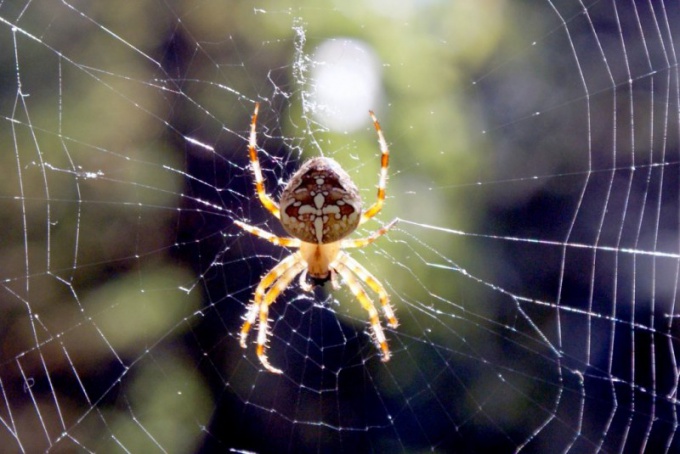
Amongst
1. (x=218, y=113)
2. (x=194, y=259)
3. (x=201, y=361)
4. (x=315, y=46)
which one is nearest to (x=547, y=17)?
(x=315, y=46)

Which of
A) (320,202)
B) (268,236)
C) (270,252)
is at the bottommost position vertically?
(270,252)

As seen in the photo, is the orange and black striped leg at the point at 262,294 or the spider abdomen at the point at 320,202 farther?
the orange and black striped leg at the point at 262,294

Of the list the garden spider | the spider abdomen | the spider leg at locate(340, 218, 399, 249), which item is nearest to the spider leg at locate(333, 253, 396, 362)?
the garden spider

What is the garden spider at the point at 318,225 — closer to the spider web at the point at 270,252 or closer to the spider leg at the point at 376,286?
the spider leg at the point at 376,286

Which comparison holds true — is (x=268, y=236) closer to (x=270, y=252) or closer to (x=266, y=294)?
(x=266, y=294)

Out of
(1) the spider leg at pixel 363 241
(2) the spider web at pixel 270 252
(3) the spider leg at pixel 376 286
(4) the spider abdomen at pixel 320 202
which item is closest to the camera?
(4) the spider abdomen at pixel 320 202

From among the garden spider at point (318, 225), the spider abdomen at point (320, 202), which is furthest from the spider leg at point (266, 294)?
the spider abdomen at point (320, 202)

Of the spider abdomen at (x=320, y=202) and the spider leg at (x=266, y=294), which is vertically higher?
the spider abdomen at (x=320, y=202)

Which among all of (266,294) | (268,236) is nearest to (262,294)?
(266,294)
